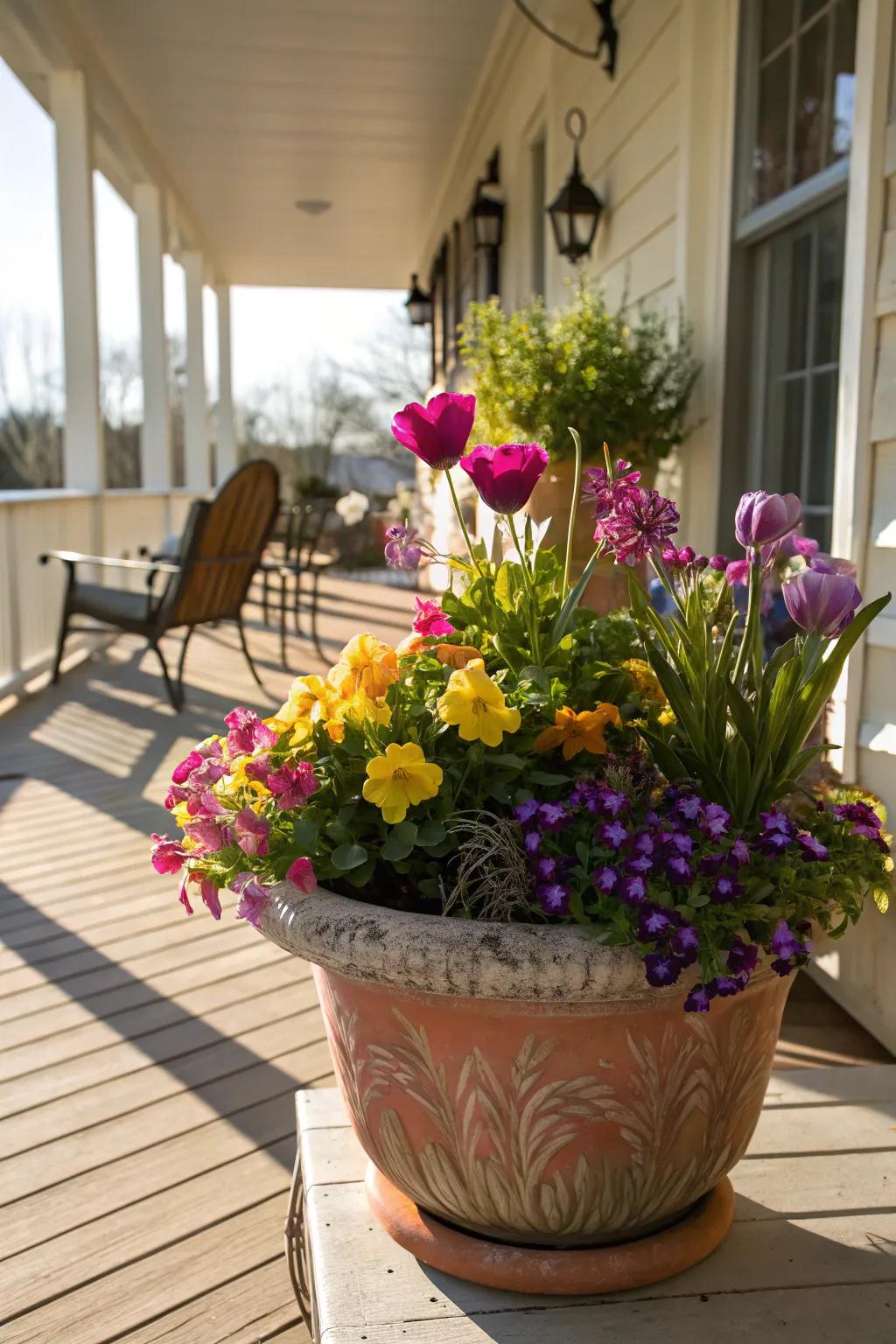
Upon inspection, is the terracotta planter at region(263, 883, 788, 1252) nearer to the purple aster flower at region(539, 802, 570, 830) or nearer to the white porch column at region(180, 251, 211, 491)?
the purple aster flower at region(539, 802, 570, 830)

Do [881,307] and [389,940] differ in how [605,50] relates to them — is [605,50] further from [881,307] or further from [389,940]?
[389,940]

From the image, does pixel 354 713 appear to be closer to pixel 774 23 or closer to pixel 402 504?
pixel 774 23

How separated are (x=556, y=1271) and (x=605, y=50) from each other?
4.11 m

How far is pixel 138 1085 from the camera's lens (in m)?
1.78

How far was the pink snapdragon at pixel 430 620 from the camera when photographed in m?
1.24

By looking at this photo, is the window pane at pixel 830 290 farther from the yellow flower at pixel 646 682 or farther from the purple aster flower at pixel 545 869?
the purple aster flower at pixel 545 869

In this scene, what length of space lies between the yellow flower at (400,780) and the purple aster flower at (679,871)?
0.70ft

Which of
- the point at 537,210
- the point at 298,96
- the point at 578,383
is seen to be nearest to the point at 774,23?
the point at 578,383

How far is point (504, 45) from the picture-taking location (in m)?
5.80

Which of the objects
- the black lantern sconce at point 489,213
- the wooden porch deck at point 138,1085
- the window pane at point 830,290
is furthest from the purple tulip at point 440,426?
the black lantern sconce at point 489,213

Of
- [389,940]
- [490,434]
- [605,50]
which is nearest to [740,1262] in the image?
[389,940]

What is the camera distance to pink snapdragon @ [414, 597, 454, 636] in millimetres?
1239

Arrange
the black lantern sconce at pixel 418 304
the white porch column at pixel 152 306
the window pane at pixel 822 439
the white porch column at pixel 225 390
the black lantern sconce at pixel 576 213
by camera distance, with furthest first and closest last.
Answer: the white porch column at pixel 225 390
the black lantern sconce at pixel 418 304
the white porch column at pixel 152 306
the black lantern sconce at pixel 576 213
the window pane at pixel 822 439

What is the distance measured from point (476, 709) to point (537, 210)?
5470 mm
